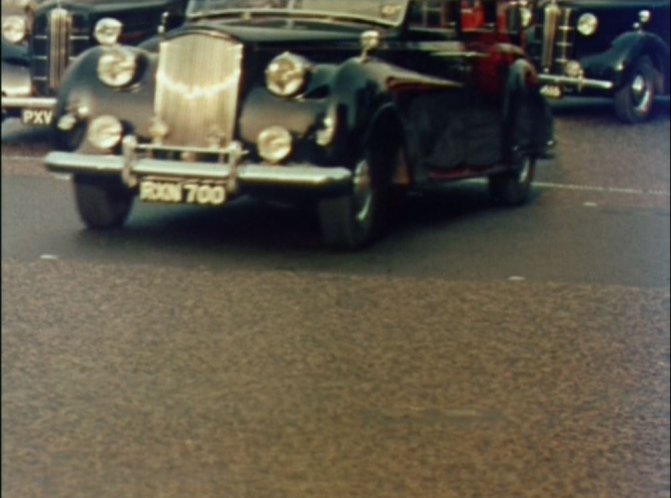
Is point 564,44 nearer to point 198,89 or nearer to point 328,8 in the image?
point 328,8

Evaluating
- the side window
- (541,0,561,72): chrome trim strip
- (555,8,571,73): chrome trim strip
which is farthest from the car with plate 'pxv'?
(555,8,571,73): chrome trim strip

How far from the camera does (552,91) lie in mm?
4461

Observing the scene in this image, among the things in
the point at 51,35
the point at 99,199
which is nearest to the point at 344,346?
the point at 99,199

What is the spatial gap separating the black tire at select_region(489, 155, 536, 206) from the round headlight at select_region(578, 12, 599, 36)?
4.80 feet

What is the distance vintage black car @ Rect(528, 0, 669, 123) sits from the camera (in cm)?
422

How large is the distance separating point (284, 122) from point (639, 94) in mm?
1324

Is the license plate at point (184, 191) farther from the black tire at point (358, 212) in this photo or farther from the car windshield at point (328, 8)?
the car windshield at point (328, 8)

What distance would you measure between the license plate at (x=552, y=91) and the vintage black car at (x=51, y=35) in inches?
56.2

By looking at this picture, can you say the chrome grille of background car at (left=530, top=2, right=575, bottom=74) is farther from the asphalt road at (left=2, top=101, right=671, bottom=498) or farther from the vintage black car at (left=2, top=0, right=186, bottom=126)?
the vintage black car at (left=2, top=0, right=186, bottom=126)

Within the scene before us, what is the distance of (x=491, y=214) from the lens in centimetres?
633

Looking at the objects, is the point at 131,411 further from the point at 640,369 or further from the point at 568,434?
the point at 640,369

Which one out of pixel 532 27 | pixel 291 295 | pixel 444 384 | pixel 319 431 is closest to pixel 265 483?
pixel 319 431

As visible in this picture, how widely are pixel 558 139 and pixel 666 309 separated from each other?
0.61 meters

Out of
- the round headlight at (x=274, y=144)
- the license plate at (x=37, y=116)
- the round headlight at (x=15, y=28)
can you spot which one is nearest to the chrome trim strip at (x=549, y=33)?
the round headlight at (x=274, y=144)
